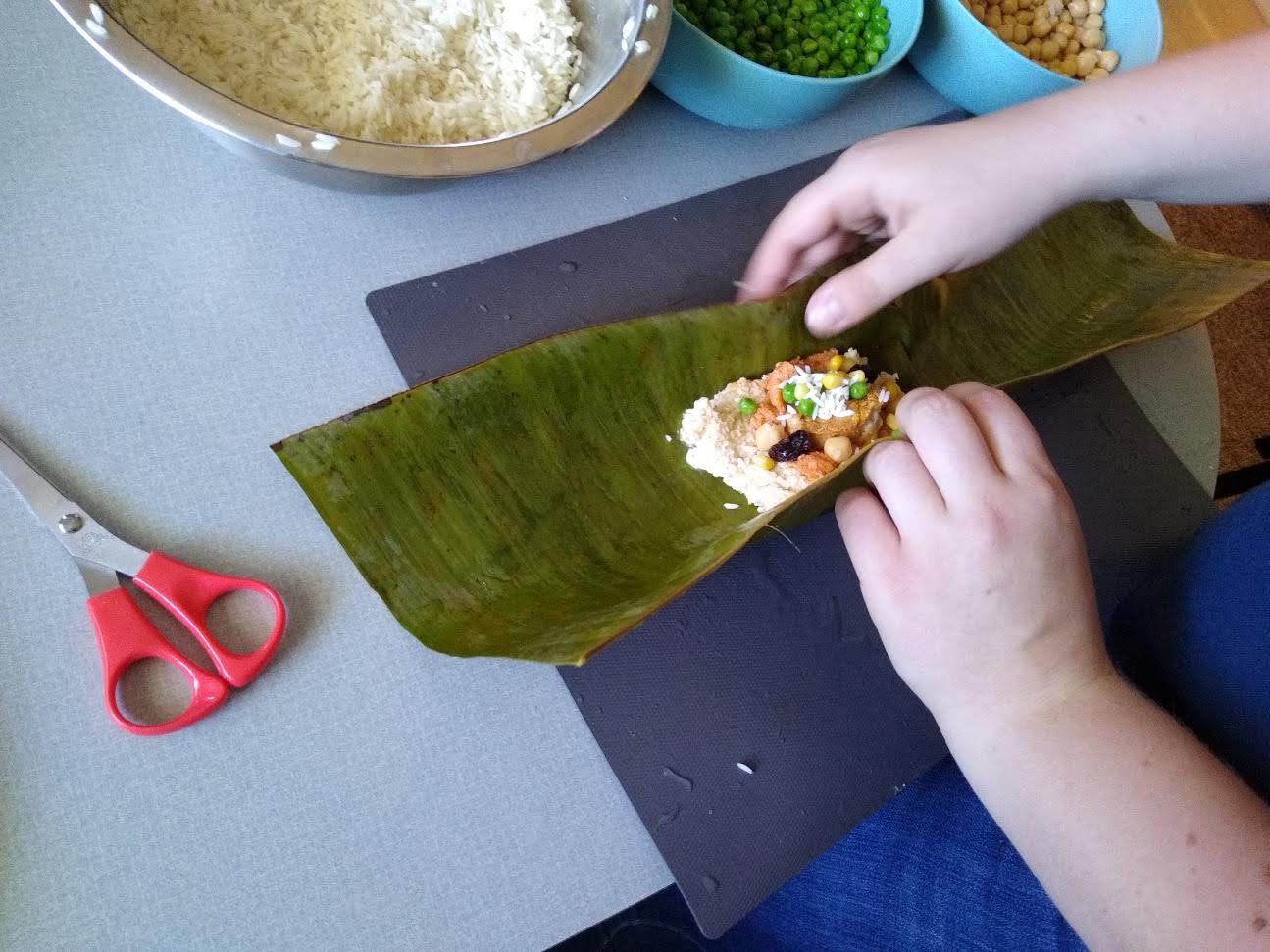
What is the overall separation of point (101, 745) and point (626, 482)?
1.46 ft

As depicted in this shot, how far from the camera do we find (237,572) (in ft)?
2.29

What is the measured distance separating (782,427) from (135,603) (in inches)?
22.2

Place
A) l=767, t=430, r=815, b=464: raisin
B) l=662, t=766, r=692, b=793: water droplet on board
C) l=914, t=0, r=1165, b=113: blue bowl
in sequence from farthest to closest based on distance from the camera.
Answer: l=914, t=0, r=1165, b=113: blue bowl → l=767, t=430, r=815, b=464: raisin → l=662, t=766, r=692, b=793: water droplet on board

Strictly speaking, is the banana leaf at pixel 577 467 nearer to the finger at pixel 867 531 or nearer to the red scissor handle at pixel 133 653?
the finger at pixel 867 531

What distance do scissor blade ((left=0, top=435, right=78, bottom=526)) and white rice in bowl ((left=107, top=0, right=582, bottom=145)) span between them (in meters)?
0.36

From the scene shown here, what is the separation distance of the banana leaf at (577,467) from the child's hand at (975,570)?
0.07 meters

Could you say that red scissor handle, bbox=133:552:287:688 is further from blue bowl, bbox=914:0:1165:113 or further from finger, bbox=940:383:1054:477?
blue bowl, bbox=914:0:1165:113

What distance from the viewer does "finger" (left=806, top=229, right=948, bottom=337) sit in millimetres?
739

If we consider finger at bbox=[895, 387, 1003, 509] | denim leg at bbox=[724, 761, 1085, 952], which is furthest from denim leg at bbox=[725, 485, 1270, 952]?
finger at bbox=[895, 387, 1003, 509]

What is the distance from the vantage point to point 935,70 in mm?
1097

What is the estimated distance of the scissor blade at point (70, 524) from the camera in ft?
2.15

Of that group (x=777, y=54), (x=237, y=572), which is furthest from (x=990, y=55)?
(x=237, y=572)

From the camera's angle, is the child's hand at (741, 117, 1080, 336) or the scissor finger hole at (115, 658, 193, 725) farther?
the child's hand at (741, 117, 1080, 336)

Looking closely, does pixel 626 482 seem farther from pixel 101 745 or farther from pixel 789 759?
pixel 101 745
